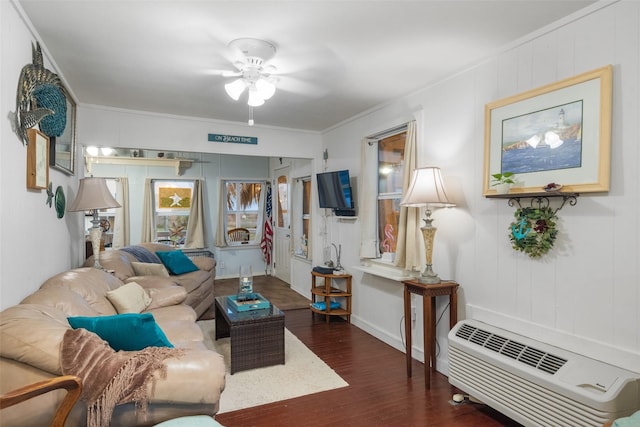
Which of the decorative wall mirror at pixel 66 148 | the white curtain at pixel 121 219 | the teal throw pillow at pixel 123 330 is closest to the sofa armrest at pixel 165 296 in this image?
the decorative wall mirror at pixel 66 148

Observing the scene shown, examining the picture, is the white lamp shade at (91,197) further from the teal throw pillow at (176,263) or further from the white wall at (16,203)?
the teal throw pillow at (176,263)

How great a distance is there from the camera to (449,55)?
263 centimetres

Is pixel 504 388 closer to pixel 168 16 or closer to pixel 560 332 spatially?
pixel 560 332

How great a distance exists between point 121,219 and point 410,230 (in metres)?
5.53

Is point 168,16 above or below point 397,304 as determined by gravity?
above

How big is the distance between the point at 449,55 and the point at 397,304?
7.68 feet

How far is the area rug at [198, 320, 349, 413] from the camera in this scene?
2584mm

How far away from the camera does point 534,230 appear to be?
2.27m

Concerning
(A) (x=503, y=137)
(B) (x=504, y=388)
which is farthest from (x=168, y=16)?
(B) (x=504, y=388)

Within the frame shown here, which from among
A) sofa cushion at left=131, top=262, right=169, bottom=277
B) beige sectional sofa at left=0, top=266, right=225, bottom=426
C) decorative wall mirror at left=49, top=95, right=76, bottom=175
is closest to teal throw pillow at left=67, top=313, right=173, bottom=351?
beige sectional sofa at left=0, top=266, right=225, bottom=426

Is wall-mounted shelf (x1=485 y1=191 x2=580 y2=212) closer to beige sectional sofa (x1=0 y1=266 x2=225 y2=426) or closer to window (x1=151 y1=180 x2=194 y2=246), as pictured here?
beige sectional sofa (x1=0 y1=266 x2=225 y2=426)

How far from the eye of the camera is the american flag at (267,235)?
289 inches

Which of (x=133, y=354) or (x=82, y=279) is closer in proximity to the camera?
(x=133, y=354)

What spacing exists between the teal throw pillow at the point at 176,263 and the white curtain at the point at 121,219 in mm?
1995
